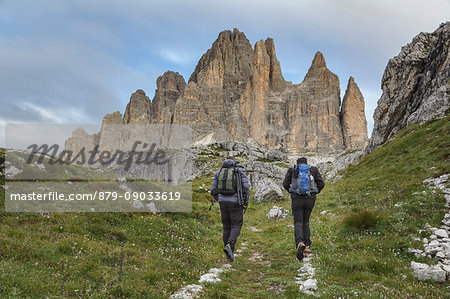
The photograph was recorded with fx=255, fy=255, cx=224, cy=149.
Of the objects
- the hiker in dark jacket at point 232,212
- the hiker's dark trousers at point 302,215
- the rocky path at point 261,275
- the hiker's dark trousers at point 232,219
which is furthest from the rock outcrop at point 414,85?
the hiker's dark trousers at point 232,219

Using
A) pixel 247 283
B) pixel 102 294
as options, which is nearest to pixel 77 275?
pixel 102 294

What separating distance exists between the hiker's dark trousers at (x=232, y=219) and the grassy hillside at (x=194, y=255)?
1.09 m

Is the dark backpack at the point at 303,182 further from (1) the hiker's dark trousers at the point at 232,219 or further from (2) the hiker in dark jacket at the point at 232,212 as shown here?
(1) the hiker's dark trousers at the point at 232,219

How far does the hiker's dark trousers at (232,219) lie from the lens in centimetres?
973

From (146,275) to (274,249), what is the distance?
6785mm

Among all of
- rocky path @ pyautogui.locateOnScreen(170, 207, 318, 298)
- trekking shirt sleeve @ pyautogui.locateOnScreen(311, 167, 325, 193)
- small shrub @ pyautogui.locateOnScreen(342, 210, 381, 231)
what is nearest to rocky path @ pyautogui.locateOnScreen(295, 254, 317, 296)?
rocky path @ pyautogui.locateOnScreen(170, 207, 318, 298)

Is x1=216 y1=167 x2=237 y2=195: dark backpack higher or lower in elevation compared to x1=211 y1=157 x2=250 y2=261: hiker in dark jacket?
higher

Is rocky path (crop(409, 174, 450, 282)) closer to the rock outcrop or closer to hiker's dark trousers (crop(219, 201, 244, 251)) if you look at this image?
hiker's dark trousers (crop(219, 201, 244, 251))

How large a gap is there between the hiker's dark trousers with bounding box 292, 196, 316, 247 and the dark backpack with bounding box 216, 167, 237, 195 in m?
2.74

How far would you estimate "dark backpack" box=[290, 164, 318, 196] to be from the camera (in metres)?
10.2

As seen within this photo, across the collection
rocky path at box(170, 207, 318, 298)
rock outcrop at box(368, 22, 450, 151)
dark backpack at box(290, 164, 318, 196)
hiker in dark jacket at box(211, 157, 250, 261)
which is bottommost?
rocky path at box(170, 207, 318, 298)

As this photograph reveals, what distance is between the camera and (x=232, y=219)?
9992 mm

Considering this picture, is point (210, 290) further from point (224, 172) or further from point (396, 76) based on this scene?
point (396, 76)

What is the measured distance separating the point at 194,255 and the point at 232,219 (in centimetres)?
208
